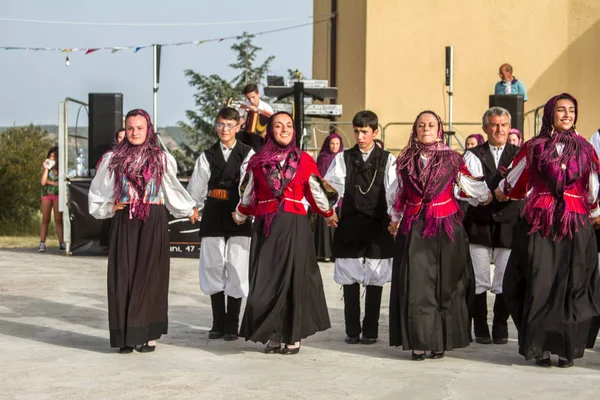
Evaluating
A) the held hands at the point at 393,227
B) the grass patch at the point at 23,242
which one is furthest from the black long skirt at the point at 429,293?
the grass patch at the point at 23,242

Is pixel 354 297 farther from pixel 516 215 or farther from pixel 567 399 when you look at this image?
pixel 567 399

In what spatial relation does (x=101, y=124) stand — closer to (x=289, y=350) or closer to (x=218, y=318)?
(x=218, y=318)

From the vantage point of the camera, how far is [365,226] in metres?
8.68

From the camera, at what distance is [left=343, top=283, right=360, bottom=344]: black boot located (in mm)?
8672

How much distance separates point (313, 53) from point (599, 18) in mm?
7081

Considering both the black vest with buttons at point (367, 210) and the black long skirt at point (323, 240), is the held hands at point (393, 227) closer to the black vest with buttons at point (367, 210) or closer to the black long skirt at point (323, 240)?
the black vest with buttons at point (367, 210)

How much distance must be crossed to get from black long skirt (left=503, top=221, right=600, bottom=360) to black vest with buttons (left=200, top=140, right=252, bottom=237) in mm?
2432

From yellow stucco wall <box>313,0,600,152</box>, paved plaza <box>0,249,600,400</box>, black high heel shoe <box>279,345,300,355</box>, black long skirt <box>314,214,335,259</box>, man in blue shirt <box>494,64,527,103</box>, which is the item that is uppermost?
yellow stucco wall <box>313,0,600,152</box>

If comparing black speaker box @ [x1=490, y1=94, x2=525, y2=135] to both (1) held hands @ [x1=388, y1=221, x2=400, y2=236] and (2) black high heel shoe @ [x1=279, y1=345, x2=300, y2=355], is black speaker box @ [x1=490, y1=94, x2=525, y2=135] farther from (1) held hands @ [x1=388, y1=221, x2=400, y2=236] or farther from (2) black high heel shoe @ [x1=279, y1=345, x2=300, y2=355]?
(2) black high heel shoe @ [x1=279, y1=345, x2=300, y2=355]

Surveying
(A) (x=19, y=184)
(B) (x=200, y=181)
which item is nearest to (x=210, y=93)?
(A) (x=19, y=184)

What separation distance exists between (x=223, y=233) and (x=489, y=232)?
2.11 metres

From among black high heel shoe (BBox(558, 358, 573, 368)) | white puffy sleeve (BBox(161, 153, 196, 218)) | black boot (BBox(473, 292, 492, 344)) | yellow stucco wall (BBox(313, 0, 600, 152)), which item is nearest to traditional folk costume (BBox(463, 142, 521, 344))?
black boot (BBox(473, 292, 492, 344))

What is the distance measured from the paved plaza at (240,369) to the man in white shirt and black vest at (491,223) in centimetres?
38

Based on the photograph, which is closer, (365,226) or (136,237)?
(136,237)
